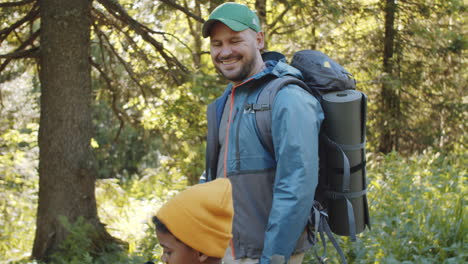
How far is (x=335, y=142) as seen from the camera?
273 centimetres

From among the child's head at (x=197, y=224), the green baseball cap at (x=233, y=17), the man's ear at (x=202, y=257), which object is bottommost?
the man's ear at (x=202, y=257)

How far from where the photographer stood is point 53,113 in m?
6.40

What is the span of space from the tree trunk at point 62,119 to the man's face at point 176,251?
189 inches

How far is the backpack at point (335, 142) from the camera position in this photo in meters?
2.61

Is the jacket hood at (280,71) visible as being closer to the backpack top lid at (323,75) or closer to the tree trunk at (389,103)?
the backpack top lid at (323,75)

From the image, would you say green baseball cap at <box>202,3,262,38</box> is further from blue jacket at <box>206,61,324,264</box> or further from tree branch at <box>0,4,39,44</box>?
tree branch at <box>0,4,39,44</box>

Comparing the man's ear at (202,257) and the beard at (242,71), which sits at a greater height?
the beard at (242,71)

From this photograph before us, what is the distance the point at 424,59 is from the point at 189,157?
9733 mm

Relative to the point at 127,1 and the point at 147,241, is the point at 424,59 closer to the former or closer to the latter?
the point at 127,1

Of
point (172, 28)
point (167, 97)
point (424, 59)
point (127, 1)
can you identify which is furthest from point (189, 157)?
point (424, 59)

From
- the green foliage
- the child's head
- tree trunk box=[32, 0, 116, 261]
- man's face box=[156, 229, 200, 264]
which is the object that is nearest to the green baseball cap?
the child's head

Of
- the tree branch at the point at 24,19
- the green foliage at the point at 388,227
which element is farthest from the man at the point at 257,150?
the tree branch at the point at 24,19

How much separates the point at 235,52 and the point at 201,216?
3.74ft

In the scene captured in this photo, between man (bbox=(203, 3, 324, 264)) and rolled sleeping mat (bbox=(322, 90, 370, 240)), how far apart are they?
0.42 feet
